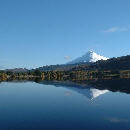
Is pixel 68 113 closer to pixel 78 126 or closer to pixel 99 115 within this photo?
pixel 99 115

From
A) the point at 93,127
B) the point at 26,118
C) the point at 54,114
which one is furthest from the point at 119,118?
the point at 26,118

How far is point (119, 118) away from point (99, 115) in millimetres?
4761

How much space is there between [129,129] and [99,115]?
1325 cm

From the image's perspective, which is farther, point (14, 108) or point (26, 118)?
point (14, 108)

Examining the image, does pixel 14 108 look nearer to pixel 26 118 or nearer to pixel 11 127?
pixel 26 118

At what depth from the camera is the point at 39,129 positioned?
47562mm

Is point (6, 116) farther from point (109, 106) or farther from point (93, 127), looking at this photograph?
point (109, 106)

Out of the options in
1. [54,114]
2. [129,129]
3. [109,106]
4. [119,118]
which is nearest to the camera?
[129,129]

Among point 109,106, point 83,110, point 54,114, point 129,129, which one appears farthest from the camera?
point 109,106

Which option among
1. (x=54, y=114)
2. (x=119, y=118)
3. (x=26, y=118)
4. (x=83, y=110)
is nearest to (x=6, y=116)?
(x=26, y=118)

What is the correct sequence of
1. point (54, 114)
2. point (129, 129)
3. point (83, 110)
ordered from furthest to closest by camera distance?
point (83, 110) < point (54, 114) < point (129, 129)

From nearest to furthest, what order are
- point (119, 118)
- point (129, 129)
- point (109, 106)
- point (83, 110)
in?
point (129, 129) < point (119, 118) < point (83, 110) < point (109, 106)

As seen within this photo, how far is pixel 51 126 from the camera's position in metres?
50.3

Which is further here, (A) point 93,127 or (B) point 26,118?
(B) point 26,118
